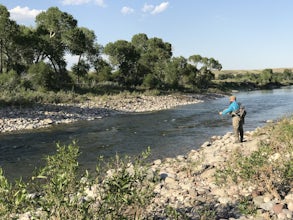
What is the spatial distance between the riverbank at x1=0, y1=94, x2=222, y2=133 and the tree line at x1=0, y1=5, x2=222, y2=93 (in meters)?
6.90

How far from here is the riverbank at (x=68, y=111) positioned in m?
27.5

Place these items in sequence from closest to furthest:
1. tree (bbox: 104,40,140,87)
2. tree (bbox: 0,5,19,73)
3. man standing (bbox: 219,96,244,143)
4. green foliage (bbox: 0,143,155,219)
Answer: green foliage (bbox: 0,143,155,219), man standing (bbox: 219,96,244,143), tree (bbox: 0,5,19,73), tree (bbox: 104,40,140,87)

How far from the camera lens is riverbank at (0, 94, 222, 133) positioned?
1083 inches

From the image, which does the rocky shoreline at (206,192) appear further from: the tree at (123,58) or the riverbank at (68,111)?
the tree at (123,58)

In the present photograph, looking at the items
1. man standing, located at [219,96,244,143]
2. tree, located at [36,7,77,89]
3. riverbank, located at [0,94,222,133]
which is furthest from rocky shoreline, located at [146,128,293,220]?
tree, located at [36,7,77,89]

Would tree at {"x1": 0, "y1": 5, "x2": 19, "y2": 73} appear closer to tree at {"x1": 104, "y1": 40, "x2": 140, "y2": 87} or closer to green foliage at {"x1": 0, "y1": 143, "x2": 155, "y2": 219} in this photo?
tree at {"x1": 104, "y1": 40, "x2": 140, "y2": 87}

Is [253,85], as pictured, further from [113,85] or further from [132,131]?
[132,131]

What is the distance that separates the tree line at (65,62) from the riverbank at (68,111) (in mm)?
6900

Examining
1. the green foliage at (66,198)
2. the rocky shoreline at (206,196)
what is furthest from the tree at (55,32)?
the green foliage at (66,198)

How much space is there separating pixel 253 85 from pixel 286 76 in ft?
142

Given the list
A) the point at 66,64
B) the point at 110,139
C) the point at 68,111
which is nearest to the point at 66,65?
the point at 66,64

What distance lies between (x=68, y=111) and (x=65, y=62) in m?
23.7

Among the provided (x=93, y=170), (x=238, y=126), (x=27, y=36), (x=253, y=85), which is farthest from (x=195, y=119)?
(x=253, y=85)

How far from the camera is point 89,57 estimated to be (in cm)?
6159
